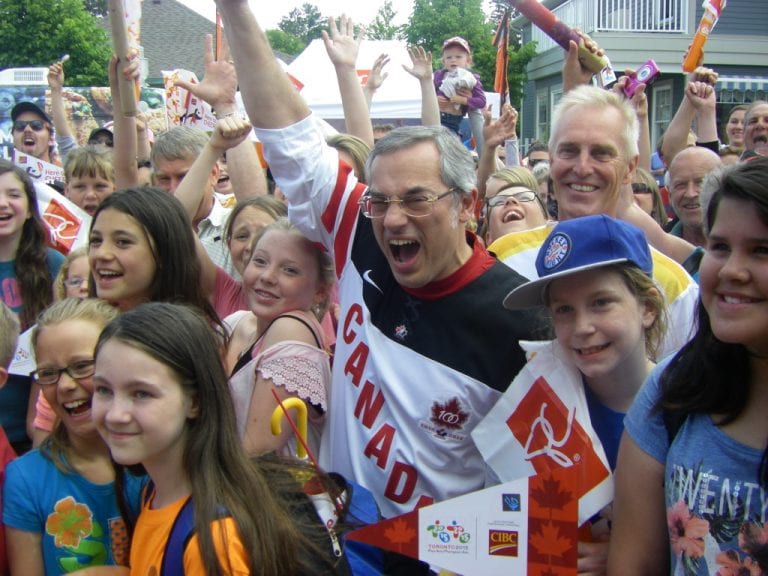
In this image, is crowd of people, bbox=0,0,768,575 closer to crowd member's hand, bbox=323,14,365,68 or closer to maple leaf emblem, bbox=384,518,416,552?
maple leaf emblem, bbox=384,518,416,552

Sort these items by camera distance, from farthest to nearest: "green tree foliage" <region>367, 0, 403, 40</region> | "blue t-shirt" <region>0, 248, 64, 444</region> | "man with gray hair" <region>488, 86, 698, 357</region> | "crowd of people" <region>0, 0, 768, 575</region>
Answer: "green tree foliage" <region>367, 0, 403, 40</region>, "blue t-shirt" <region>0, 248, 64, 444</region>, "man with gray hair" <region>488, 86, 698, 357</region>, "crowd of people" <region>0, 0, 768, 575</region>

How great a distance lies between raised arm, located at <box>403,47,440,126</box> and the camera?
5.68m

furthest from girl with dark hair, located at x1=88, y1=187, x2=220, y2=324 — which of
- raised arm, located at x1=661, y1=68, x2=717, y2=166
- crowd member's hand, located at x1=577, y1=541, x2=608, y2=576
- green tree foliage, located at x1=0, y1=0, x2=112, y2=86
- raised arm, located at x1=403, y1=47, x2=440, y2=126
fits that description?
green tree foliage, located at x1=0, y1=0, x2=112, y2=86

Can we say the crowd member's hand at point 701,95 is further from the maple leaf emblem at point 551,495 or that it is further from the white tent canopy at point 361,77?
the white tent canopy at point 361,77

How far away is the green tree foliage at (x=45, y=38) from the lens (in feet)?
91.0

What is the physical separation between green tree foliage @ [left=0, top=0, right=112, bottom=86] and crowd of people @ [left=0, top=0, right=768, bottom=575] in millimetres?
28091

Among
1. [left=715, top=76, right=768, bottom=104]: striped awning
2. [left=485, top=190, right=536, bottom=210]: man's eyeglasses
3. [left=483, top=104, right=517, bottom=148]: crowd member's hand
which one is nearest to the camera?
[left=485, top=190, right=536, bottom=210]: man's eyeglasses

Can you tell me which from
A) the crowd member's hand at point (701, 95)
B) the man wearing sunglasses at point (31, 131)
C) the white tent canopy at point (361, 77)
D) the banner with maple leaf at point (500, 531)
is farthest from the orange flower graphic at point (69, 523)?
the white tent canopy at point (361, 77)

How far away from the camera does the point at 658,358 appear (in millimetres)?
2326

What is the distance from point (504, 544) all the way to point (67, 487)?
1254 millimetres

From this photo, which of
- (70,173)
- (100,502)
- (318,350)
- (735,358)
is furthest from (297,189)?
(70,173)

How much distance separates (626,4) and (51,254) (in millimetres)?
18762

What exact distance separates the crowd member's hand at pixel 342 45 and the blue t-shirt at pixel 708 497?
285cm

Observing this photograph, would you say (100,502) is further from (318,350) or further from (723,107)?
(723,107)
